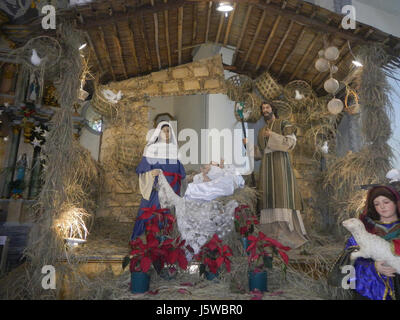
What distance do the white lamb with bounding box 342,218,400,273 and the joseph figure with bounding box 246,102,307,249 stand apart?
2.11 m

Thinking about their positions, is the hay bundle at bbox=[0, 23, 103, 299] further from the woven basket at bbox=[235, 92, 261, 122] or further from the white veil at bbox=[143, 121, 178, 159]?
the woven basket at bbox=[235, 92, 261, 122]

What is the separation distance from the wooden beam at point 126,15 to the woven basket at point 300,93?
2744 mm

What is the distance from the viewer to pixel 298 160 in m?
6.21

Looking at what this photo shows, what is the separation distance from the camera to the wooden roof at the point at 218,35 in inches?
Result: 172

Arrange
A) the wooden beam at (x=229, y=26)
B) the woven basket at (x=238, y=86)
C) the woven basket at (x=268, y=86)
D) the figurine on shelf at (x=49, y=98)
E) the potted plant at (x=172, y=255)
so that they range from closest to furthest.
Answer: the potted plant at (x=172, y=255)
the wooden beam at (x=229, y=26)
the woven basket at (x=268, y=86)
the woven basket at (x=238, y=86)
the figurine on shelf at (x=49, y=98)

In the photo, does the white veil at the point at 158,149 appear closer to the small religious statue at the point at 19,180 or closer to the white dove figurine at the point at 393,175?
the white dove figurine at the point at 393,175

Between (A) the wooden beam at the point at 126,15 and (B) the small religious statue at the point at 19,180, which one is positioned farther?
(B) the small religious statue at the point at 19,180

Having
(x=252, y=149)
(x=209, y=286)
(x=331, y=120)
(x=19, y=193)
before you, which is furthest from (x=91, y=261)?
(x=331, y=120)

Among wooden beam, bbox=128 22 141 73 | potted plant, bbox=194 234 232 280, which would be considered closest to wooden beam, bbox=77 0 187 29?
wooden beam, bbox=128 22 141 73

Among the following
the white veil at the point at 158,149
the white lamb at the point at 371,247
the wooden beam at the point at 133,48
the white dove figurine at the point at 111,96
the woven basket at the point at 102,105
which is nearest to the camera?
the white lamb at the point at 371,247

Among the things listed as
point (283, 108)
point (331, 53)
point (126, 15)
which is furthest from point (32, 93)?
point (331, 53)

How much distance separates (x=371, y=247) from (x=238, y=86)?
4.57 metres

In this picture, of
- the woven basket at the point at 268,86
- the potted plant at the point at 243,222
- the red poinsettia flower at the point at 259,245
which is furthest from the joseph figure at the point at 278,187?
the red poinsettia flower at the point at 259,245
